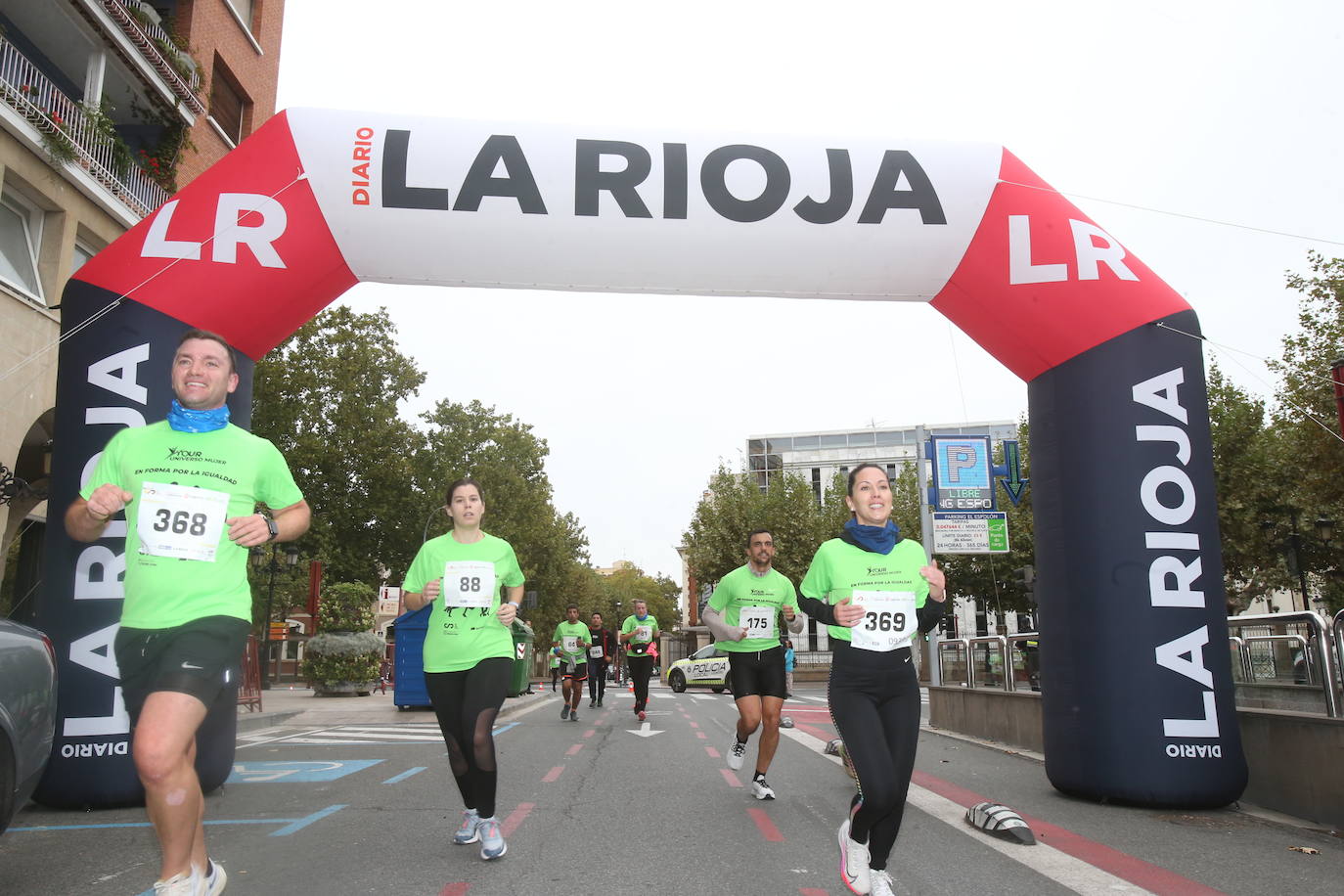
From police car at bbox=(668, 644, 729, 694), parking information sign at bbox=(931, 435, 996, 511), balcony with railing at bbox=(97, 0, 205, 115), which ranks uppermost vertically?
balcony with railing at bbox=(97, 0, 205, 115)

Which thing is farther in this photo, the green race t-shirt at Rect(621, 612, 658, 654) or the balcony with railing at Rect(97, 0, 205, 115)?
the balcony with railing at Rect(97, 0, 205, 115)

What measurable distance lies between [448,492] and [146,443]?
2317 millimetres

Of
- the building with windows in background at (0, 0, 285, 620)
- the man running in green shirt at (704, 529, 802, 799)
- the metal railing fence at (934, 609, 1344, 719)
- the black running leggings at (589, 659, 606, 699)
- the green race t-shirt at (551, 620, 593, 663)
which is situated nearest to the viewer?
the metal railing fence at (934, 609, 1344, 719)

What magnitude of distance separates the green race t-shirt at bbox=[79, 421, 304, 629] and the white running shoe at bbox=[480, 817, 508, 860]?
7.03 feet

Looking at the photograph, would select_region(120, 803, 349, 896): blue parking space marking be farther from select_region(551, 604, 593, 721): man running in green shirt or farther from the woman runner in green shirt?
select_region(551, 604, 593, 721): man running in green shirt

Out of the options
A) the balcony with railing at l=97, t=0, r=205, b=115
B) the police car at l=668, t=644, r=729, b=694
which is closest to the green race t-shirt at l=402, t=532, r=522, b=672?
the balcony with railing at l=97, t=0, r=205, b=115

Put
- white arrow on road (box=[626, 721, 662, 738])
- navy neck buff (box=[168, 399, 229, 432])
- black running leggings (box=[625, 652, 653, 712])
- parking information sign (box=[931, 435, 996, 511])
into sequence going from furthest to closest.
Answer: parking information sign (box=[931, 435, 996, 511]) → black running leggings (box=[625, 652, 653, 712]) → white arrow on road (box=[626, 721, 662, 738]) → navy neck buff (box=[168, 399, 229, 432])

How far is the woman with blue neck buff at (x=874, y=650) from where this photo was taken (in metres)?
4.35

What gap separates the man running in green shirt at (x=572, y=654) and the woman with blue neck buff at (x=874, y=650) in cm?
1263

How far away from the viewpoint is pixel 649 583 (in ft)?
395

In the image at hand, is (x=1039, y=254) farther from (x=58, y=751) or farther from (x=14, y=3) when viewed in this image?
(x=14, y=3)

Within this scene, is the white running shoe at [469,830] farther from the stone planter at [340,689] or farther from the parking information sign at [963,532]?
the stone planter at [340,689]

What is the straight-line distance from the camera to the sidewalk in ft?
53.4

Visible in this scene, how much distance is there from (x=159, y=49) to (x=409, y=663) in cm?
1235
